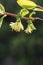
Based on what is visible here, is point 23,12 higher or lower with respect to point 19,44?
higher

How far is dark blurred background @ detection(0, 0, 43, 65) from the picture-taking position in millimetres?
3564

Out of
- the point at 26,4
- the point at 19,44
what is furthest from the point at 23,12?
the point at 19,44

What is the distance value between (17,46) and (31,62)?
10.4 inches

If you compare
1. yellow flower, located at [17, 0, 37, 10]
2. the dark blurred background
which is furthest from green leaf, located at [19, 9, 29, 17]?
the dark blurred background

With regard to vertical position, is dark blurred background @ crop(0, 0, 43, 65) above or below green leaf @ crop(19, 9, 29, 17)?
below

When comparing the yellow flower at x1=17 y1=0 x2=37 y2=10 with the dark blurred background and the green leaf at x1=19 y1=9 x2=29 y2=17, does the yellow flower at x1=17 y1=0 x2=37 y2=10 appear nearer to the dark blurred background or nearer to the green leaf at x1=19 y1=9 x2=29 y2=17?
the green leaf at x1=19 y1=9 x2=29 y2=17

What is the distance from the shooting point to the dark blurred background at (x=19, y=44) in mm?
3564

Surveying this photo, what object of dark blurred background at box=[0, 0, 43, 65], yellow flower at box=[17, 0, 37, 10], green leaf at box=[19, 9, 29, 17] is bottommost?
dark blurred background at box=[0, 0, 43, 65]

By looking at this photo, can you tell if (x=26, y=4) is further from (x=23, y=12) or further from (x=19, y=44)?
(x=19, y=44)

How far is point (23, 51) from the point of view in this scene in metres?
3.70

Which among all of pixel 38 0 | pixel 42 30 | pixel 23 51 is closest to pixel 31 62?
pixel 23 51

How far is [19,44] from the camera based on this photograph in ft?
12.1

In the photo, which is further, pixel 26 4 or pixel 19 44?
pixel 19 44

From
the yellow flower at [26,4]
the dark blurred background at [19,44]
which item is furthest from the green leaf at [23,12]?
the dark blurred background at [19,44]
